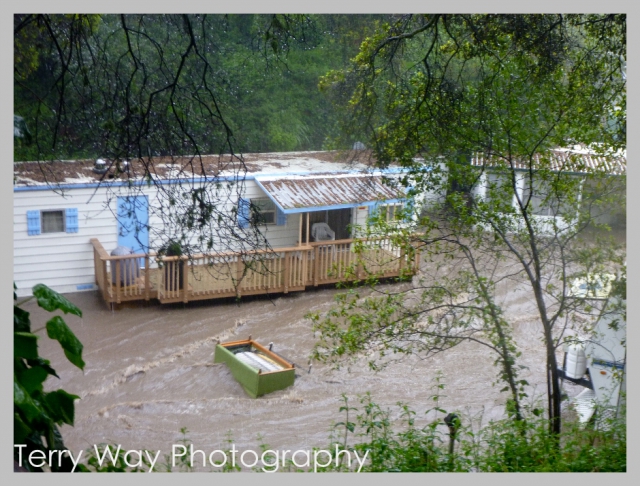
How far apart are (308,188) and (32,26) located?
134 centimetres

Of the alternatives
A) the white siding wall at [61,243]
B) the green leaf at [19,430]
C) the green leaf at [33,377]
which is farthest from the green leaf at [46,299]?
the white siding wall at [61,243]

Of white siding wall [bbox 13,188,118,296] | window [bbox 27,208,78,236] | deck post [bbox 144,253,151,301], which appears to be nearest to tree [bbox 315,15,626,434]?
deck post [bbox 144,253,151,301]

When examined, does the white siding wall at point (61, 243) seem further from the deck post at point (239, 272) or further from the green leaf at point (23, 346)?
the green leaf at point (23, 346)

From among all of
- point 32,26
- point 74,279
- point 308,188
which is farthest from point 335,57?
point 74,279

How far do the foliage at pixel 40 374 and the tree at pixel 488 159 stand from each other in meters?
1.22

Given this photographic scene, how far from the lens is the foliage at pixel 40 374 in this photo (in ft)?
6.51

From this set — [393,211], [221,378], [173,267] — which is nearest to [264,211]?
[173,267]

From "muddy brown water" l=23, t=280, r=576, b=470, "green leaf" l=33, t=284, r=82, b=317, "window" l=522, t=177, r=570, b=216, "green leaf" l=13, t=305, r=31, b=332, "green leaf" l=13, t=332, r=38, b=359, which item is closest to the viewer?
"green leaf" l=33, t=284, r=82, b=317

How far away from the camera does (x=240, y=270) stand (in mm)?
3111

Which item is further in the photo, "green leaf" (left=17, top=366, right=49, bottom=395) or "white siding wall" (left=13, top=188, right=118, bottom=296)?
"white siding wall" (left=13, top=188, right=118, bottom=296)

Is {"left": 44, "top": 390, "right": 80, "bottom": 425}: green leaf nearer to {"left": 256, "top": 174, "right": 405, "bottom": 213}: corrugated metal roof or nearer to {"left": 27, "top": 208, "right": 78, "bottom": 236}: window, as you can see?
{"left": 27, "top": 208, "right": 78, "bottom": 236}: window

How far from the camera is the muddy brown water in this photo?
9.55 ft

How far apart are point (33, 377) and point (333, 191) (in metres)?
1.54

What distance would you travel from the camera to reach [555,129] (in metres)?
3.12
